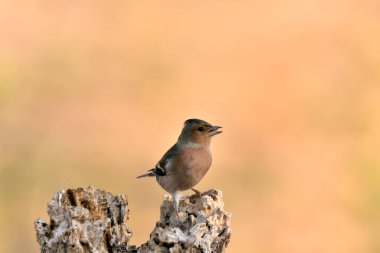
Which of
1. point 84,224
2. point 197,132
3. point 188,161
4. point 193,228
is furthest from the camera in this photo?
point 197,132

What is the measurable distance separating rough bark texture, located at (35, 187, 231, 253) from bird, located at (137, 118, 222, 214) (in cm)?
223

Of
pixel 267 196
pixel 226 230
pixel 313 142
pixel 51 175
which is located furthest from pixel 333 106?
pixel 226 230

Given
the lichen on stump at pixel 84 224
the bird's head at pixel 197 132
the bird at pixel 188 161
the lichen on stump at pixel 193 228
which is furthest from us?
the bird's head at pixel 197 132

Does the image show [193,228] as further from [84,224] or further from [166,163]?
[166,163]

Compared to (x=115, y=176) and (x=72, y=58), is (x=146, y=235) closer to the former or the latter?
(x=115, y=176)

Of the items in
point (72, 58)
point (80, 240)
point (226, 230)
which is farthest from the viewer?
point (72, 58)

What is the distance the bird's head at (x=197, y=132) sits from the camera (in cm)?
861

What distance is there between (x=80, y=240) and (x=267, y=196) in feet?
34.2

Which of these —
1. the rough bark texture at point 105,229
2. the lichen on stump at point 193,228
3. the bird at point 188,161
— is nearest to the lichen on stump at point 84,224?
the rough bark texture at point 105,229

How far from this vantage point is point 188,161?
8.40 meters

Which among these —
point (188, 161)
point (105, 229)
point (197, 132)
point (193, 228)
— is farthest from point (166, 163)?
point (105, 229)

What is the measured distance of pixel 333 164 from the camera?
55.9ft

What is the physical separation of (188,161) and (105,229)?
3.10 metres

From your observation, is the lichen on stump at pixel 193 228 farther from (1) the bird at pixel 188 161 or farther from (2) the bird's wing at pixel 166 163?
(2) the bird's wing at pixel 166 163
